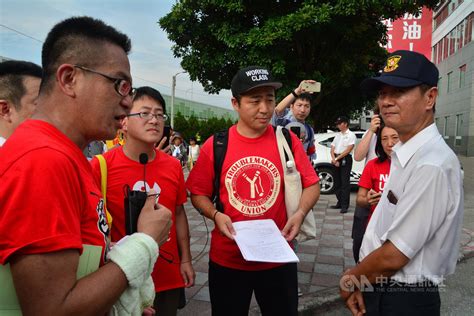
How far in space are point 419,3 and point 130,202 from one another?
13.4 metres

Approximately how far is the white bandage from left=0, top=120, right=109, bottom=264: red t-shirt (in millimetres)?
115

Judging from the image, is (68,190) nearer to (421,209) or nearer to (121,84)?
(121,84)

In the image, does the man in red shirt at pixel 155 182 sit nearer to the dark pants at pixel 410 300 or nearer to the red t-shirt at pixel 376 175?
the dark pants at pixel 410 300

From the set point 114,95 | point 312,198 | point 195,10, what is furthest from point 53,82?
point 195,10

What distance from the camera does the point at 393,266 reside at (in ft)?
5.03

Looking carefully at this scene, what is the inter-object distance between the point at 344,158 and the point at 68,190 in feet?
23.0

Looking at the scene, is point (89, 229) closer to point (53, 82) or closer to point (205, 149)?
point (53, 82)

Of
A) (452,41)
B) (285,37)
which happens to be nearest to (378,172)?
(285,37)

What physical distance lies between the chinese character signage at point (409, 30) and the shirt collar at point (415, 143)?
1164 centimetres

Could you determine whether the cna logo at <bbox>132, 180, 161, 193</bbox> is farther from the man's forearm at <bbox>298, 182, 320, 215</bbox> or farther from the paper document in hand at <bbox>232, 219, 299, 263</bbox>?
the man's forearm at <bbox>298, 182, 320, 215</bbox>

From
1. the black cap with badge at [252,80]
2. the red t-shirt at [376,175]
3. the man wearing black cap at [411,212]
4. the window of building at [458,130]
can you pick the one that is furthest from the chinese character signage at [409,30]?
the window of building at [458,130]

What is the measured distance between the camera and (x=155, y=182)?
7.00 feet

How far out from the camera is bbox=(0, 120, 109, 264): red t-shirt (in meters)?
0.88

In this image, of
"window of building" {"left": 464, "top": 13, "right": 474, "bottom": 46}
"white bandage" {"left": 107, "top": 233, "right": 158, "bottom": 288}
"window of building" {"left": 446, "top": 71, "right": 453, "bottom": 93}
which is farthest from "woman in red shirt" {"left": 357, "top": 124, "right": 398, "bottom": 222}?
"window of building" {"left": 446, "top": 71, "right": 453, "bottom": 93}
